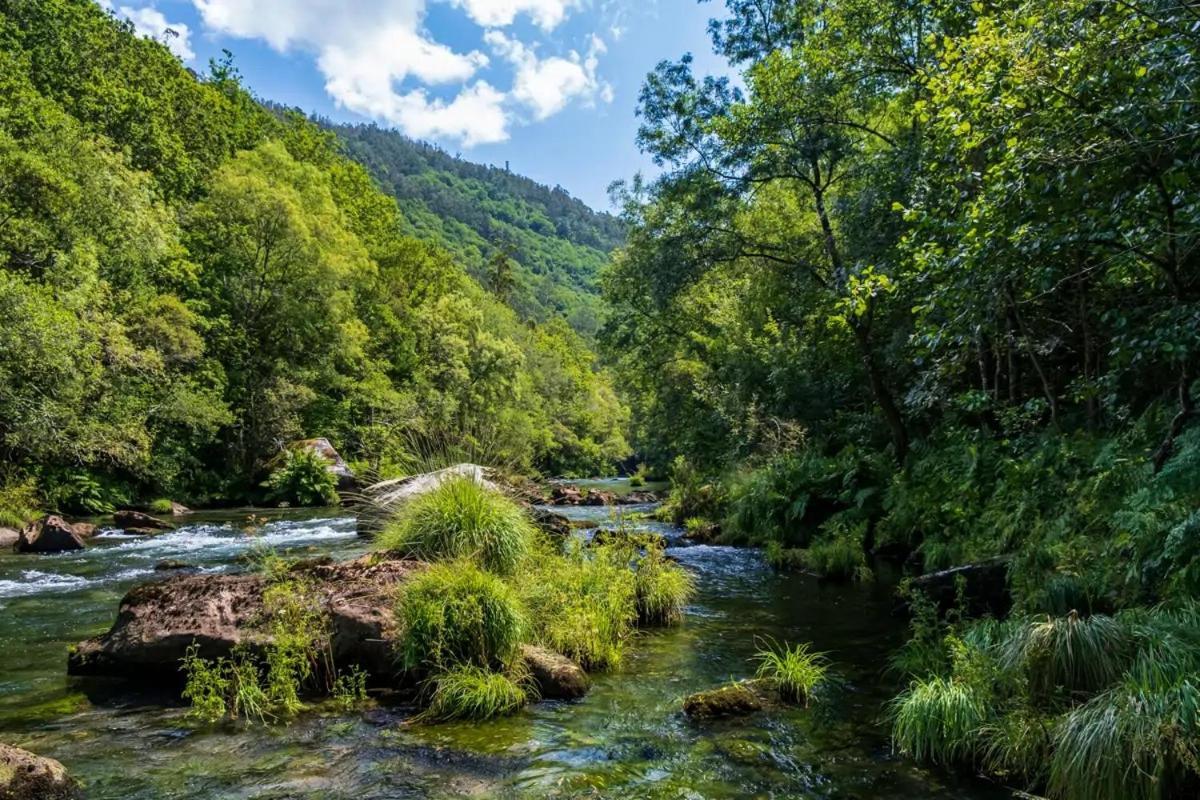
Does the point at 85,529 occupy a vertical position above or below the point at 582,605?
above

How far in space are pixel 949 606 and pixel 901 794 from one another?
447 cm

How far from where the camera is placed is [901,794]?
4.45 metres

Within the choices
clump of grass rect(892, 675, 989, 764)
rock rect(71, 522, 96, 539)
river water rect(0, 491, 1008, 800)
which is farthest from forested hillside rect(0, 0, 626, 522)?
clump of grass rect(892, 675, 989, 764)

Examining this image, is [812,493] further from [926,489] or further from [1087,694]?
[1087,694]

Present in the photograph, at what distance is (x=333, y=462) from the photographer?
30203mm

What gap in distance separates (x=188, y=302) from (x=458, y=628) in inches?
1185

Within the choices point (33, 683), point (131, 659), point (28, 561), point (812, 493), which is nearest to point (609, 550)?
point (131, 659)

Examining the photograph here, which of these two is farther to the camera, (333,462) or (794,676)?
(333,462)

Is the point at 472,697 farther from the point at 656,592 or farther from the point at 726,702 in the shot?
the point at 656,592

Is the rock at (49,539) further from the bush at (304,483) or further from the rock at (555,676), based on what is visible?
the rock at (555,676)

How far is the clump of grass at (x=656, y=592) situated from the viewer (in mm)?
9078

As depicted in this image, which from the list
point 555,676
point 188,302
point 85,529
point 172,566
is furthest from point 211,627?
point 188,302

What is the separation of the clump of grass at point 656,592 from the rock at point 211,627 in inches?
131

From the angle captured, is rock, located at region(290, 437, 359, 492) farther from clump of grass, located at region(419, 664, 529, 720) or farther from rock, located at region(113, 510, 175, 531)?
clump of grass, located at region(419, 664, 529, 720)
